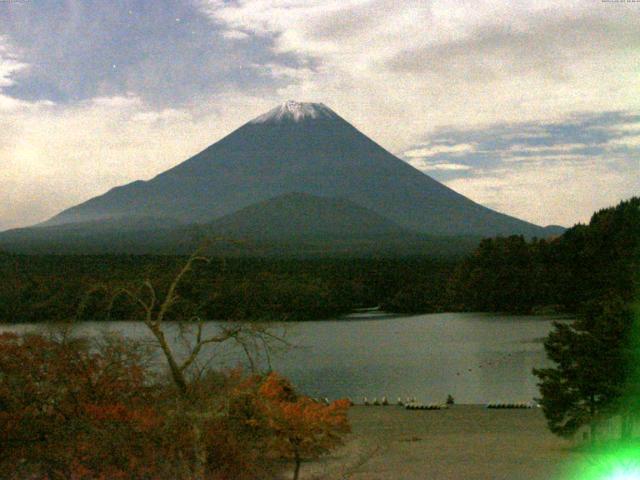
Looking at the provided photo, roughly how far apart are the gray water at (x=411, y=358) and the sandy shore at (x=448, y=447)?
7.42 ft

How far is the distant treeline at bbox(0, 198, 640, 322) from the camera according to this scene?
39500mm

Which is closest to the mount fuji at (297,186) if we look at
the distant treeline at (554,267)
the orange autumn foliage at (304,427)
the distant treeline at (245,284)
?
the distant treeline at (245,284)

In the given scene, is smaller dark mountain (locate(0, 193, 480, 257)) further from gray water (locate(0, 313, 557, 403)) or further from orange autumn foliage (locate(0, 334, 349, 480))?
orange autumn foliage (locate(0, 334, 349, 480))

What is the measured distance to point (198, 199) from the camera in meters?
102

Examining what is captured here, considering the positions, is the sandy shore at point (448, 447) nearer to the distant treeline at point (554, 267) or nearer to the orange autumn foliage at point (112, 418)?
the orange autumn foliage at point (112, 418)

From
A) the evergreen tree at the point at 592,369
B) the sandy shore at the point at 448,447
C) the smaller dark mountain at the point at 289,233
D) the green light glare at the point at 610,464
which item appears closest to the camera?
the green light glare at the point at 610,464

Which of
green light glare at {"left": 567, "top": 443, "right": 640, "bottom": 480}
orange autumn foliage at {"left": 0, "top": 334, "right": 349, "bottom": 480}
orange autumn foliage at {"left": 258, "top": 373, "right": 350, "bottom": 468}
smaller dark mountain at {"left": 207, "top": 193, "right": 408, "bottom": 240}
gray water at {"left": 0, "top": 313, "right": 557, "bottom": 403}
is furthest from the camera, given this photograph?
smaller dark mountain at {"left": 207, "top": 193, "right": 408, "bottom": 240}

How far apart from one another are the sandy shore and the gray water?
89.0 inches

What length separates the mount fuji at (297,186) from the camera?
102 meters

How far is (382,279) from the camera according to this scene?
52906mm

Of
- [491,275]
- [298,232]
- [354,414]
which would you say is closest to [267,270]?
[491,275]

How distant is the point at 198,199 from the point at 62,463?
316 feet

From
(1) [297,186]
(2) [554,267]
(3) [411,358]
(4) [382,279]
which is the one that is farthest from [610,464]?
(1) [297,186]

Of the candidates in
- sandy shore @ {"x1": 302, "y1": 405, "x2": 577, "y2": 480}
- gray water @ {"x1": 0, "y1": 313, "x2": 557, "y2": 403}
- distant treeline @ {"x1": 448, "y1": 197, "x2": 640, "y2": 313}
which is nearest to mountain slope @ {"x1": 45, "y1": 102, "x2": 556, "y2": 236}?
distant treeline @ {"x1": 448, "y1": 197, "x2": 640, "y2": 313}
